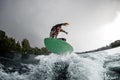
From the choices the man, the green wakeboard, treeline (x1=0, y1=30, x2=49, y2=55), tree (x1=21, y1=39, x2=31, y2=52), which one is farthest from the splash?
tree (x1=21, y1=39, x2=31, y2=52)

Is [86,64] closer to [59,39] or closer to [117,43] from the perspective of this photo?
[59,39]

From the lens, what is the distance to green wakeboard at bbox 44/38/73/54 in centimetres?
2020

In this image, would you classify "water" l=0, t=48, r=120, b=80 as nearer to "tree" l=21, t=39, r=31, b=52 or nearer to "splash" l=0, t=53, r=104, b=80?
"splash" l=0, t=53, r=104, b=80

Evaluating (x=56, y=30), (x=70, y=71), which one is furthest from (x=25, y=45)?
(x=70, y=71)

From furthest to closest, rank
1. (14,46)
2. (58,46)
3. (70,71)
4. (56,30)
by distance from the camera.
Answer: (14,46) < (58,46) < (56,30) < (70,71)

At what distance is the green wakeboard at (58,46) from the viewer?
795 inches

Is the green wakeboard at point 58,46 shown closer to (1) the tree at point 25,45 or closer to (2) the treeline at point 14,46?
(2) the treeline at point 14,46

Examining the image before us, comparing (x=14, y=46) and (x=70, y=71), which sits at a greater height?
(x=14, y=46)

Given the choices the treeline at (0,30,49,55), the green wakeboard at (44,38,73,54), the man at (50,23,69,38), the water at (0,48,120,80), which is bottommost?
the water at (0,48,120,80)

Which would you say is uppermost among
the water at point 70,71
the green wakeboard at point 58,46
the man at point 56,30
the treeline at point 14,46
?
the treeline at point 14,46

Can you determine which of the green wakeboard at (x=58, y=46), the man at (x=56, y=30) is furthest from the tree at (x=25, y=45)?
the man at (x=56, y=30)

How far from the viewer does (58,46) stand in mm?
20453

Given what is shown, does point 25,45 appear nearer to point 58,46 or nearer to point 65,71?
point 58,46

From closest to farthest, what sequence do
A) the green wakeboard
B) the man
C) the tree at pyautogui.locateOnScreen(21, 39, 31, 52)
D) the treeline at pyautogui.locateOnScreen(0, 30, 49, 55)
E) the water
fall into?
1. the water
2. the man
3. the green wakeboard
4. the treeline at pyautogui.locateOnScreen(0, 30, 49, 55)
5. the tree at pyautogui.locateOnScreen(21, 39, 31, 52)
